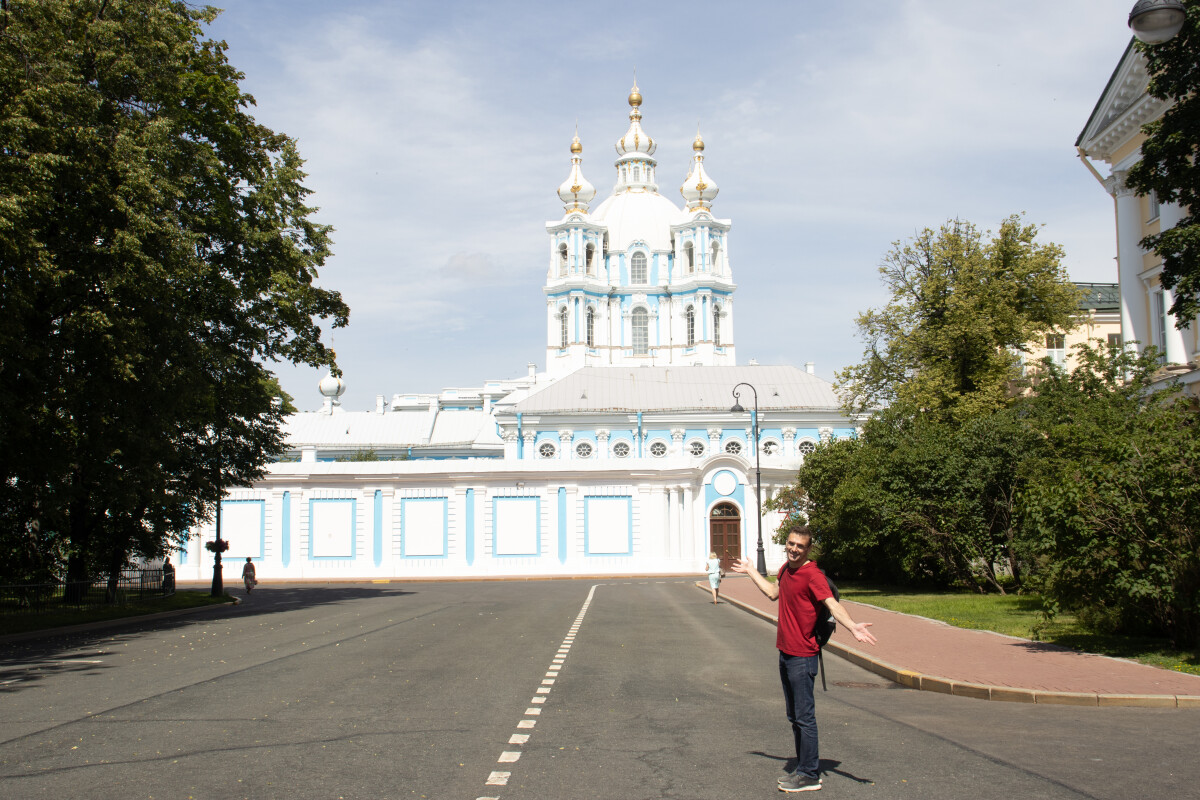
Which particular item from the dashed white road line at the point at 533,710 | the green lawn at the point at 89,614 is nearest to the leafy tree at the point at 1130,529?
the dashed white road line at the point at 533,710

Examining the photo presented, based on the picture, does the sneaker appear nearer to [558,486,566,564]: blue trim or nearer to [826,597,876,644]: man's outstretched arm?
[826,597,876,644]: man's outstretched arm

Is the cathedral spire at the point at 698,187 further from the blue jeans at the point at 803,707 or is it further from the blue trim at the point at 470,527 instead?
the blue jeans at the point at 803,707

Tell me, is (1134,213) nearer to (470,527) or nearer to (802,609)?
(802,609)

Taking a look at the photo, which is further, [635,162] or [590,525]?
[635,162]

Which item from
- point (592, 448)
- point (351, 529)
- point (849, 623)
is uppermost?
point (592, 448)

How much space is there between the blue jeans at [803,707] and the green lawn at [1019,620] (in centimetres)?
715

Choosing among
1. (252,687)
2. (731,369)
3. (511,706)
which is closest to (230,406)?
(252,687)

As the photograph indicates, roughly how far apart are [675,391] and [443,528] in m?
20.3

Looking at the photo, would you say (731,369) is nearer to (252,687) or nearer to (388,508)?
(388,508)

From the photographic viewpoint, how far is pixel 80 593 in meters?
25.8

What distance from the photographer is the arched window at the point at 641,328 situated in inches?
3393

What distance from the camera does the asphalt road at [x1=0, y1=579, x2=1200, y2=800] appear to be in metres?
7.00

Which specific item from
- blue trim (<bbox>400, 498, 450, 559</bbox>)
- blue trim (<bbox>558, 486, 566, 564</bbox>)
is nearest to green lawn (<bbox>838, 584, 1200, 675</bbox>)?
blue trim (<bbox>558, 486, 566, 564</bbox>)

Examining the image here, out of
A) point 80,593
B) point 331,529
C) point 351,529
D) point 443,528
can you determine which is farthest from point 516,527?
point 80,593
